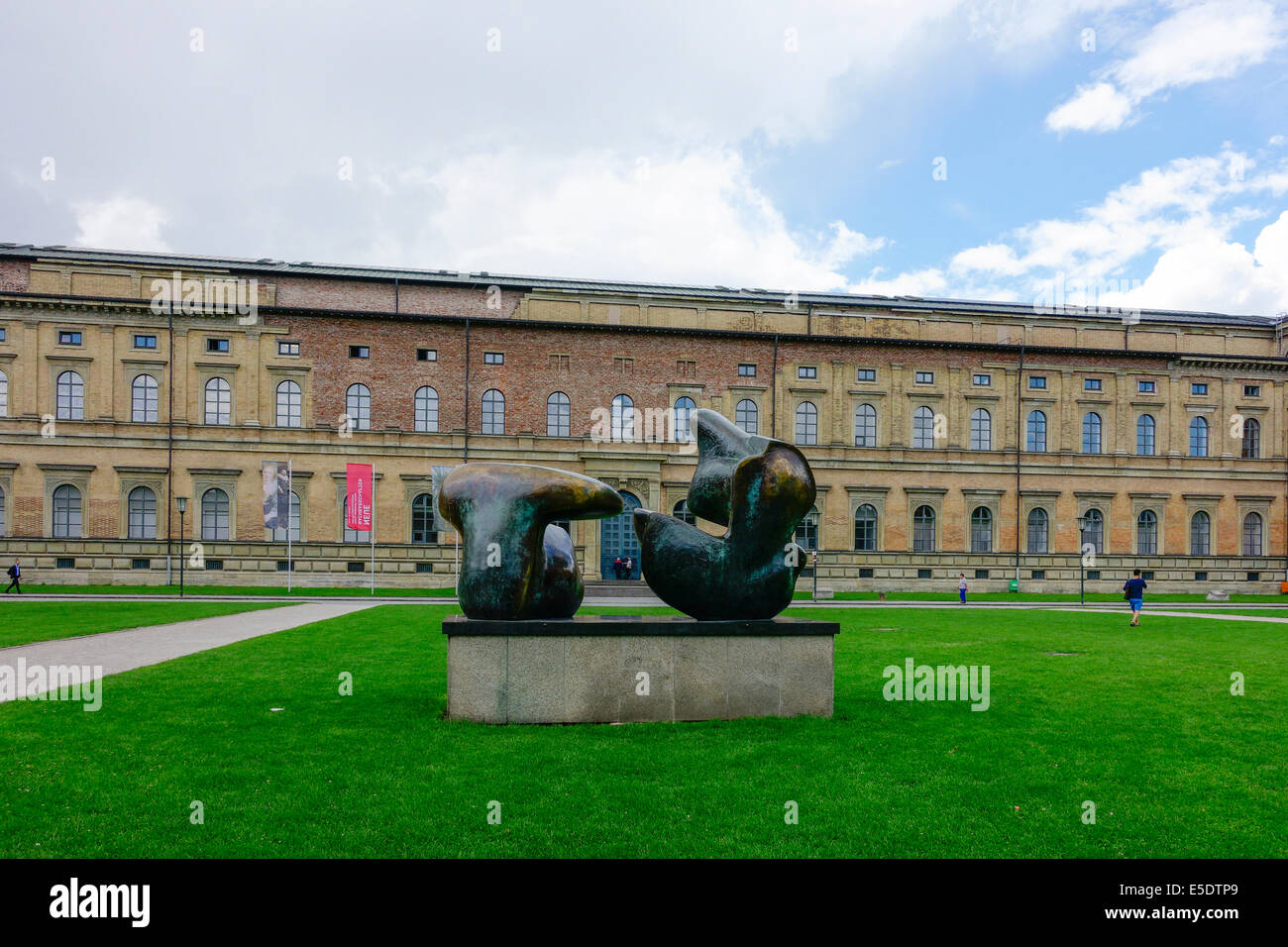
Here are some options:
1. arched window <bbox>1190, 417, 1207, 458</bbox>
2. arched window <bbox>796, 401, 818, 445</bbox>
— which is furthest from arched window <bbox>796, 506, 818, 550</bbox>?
arched window <bbox>1190, 417, 1207, 458</bbox>

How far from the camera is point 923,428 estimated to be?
4319 centimetres

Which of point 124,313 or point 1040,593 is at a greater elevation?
point 124,313

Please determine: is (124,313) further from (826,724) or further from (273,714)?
(826,724)

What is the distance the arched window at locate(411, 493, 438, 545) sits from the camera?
3916cm

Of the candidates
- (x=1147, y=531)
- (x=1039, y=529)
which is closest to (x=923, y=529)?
(x=1039, y=529)

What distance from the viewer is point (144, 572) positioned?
36781 mm

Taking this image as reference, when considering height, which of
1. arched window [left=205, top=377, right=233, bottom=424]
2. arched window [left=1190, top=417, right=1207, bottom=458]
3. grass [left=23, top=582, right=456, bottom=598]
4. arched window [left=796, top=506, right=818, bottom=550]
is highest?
arched window [left=205, top=377, right=233, bottom=424]

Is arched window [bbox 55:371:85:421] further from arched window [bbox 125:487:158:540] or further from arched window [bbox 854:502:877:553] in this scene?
arched window [bbox 854:502:877:553]

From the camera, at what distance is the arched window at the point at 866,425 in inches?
1687

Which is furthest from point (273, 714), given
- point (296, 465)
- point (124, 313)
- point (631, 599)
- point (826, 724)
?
point (124, 313)

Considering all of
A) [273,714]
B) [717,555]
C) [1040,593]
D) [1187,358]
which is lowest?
[1040,593]

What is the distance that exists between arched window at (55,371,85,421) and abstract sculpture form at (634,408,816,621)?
38.4 m
